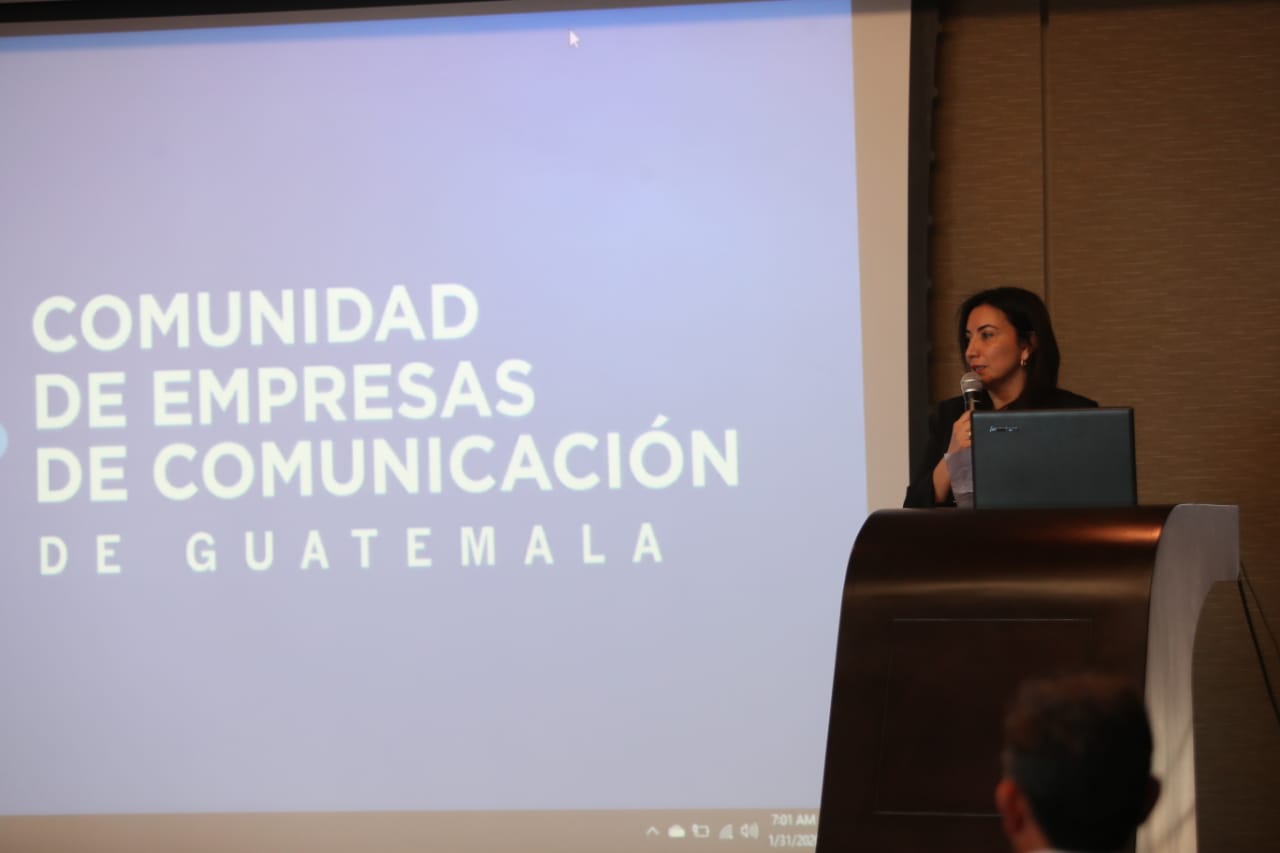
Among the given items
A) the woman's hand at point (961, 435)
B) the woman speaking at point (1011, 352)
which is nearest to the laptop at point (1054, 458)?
the woman's hand at point (961, 435)

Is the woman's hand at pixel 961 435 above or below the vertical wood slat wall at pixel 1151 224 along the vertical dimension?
below

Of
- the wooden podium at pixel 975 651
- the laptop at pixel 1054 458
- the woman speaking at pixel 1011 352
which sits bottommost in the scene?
the wooden podium at pixel 975 651

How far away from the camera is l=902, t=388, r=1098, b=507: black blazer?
2.86m

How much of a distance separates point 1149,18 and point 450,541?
7.77ft

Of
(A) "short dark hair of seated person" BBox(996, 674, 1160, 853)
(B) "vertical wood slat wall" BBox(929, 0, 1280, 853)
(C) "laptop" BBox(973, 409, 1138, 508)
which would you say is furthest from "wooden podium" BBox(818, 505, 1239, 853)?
(B) "vertical wood slat wall" BBox(929, 0, 1280, 853)

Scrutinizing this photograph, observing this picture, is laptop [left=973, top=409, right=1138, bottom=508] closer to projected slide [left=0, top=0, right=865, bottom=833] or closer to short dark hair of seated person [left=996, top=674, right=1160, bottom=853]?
short dark hair of seated person [left=996, top=674, right=1160, bottom=853]

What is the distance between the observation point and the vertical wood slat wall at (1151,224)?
3898mm

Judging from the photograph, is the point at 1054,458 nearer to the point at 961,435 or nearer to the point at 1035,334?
the point at 961,435

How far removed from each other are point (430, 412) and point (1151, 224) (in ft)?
6.61

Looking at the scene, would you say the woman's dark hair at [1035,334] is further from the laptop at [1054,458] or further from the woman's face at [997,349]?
the laptop at [1054,458]

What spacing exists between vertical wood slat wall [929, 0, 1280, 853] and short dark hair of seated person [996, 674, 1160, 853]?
2.79 m

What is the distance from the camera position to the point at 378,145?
3.93 metres

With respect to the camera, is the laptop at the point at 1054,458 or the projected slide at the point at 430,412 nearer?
the laptop at the point at 1054,458

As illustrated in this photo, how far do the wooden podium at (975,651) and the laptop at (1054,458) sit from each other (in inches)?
5.3
